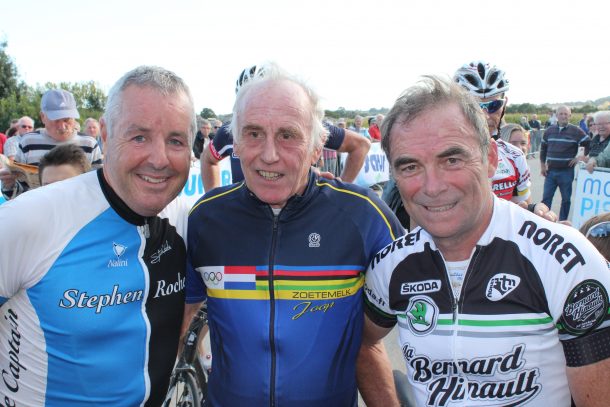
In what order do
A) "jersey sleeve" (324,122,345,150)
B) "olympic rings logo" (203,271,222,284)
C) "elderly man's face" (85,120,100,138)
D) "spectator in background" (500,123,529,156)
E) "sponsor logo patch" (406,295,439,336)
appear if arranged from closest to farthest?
1. "sponsor logo patch" (406,295,439,336)
2. "olympic rings logo" (203,271,222,284)
3. "jersey sleeve" (324,122,345,150)
4. "spectator in background" (500,123,529,156)
5. "elderly man's face" (85,120,100,138)

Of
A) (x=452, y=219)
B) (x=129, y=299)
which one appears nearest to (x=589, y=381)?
(x=452, y=219)

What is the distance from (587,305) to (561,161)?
376 inches

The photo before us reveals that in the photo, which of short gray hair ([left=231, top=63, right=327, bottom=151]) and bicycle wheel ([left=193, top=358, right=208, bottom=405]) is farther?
bicycle wheel ([left=193, top=358, right=208, bottom=405])

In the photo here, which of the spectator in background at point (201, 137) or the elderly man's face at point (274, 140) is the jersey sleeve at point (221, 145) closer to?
the elderly man's face at point (274, 140)

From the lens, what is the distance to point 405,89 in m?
1.85

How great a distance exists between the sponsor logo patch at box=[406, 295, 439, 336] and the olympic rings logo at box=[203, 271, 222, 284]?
2.82ft

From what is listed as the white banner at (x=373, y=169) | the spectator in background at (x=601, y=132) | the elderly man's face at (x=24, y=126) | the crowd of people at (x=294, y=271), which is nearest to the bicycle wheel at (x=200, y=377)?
the crowd of people at (x=294, y=271)

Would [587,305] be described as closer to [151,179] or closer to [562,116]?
[151,179]

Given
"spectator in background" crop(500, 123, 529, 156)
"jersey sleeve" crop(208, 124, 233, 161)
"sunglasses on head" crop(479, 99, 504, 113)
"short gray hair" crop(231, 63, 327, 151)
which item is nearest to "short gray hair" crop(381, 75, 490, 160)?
"short gray hair" crop(231, 63, 327, 151)

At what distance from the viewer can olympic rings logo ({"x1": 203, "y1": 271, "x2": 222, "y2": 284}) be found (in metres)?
2.14

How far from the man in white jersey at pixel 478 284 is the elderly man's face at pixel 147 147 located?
864 millimetres

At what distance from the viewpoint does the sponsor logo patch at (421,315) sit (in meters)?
1.80

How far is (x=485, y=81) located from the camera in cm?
412

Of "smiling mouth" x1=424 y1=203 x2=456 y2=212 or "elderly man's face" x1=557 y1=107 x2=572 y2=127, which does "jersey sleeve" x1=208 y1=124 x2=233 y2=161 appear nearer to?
"smiling mouth" x1=424 y1=203 x2=456 y2=212
